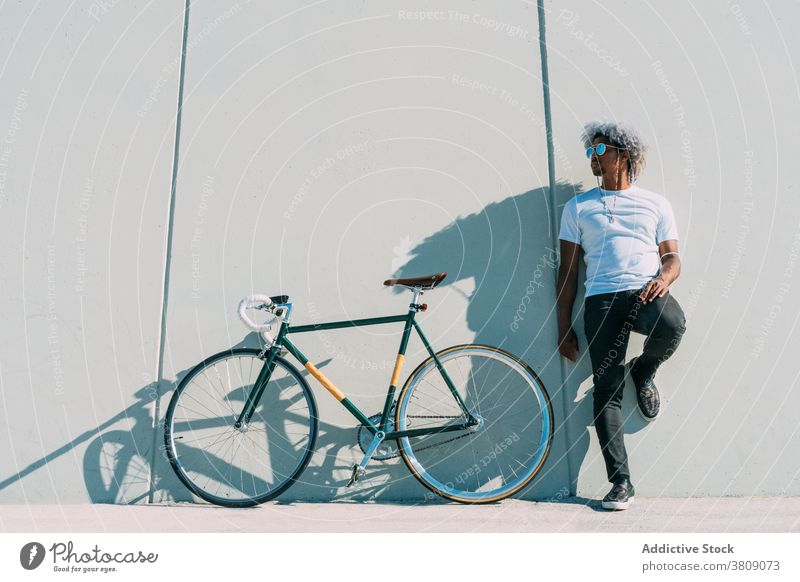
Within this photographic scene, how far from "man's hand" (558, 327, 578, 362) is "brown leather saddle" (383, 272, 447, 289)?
821mm

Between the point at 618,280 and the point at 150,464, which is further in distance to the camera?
the point at 150,464

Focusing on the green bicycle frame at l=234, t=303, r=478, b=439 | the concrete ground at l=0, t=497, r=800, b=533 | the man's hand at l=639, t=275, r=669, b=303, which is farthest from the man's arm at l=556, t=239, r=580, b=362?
the concrete ground at l=0, t=497, r=800, b=533

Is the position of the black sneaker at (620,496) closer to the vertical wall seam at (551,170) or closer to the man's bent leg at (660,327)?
the vertical wall seam at (551,170)

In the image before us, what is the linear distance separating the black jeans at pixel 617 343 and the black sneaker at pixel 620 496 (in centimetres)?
4

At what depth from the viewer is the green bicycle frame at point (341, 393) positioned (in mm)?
4277

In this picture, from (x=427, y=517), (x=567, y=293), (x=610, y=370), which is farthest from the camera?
(x=567, y=293)

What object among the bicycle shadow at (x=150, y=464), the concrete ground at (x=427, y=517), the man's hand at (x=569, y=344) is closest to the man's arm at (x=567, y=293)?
the man's hand at (x=569, y=344)

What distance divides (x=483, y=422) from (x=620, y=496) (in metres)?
0.85

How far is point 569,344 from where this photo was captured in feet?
14.7

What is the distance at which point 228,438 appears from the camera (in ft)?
14.9

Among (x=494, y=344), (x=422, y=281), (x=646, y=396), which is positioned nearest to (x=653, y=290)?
(x=646, y=396)

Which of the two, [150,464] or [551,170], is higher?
[551,170]

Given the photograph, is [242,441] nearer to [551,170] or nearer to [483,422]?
[483,422]

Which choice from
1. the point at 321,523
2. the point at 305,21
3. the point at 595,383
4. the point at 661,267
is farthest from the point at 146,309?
the point at 661,267
